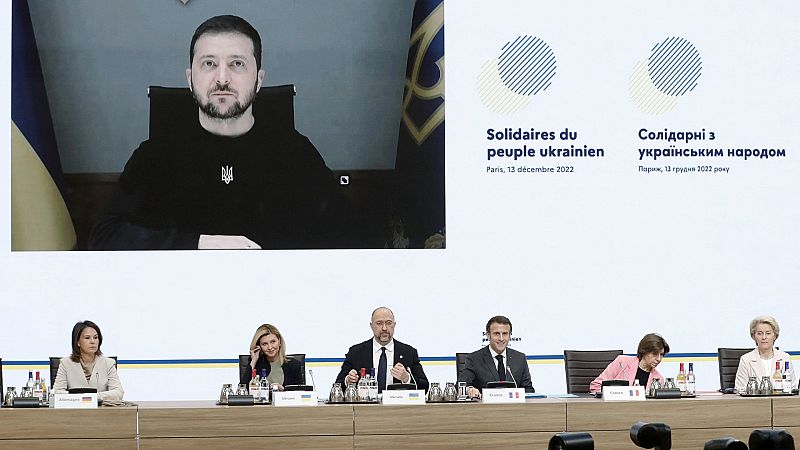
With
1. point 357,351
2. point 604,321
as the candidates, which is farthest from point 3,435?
point 604,321

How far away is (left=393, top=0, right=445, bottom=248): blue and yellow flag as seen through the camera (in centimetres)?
838

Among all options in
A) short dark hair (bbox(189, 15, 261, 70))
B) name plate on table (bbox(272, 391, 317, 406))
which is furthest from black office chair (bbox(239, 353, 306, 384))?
short dark hair (bbox(189, 15, 261, 70))

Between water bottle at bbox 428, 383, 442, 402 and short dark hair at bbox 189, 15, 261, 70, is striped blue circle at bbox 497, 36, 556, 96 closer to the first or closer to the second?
short dark hair at bbox 189, 15, 261, 70

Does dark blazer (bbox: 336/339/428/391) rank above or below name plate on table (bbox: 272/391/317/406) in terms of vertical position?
above

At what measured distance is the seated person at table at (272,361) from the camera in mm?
6762

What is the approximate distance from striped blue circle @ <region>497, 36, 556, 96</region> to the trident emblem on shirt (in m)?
2.09

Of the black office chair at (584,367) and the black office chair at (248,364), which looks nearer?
the black office chair at (248,364)

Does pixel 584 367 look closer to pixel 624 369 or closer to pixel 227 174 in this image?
pixel 624 369

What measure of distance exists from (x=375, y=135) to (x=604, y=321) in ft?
7.05

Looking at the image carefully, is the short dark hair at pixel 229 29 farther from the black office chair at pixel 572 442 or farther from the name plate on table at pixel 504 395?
the black office chair at pixel 572 442

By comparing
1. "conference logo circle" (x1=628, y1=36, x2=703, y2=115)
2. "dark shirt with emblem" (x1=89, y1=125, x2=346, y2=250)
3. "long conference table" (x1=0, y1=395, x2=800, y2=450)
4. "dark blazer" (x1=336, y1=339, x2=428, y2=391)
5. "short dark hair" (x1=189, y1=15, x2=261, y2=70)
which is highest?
"short dark hair" (x1=189, y1=15, x2=261, y2=70)

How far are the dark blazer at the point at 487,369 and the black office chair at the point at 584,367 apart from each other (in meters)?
0.36

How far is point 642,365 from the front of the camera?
679cm

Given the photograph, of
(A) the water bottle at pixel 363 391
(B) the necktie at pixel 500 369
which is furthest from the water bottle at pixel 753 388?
(A) the water bottle at pixel 363 391
